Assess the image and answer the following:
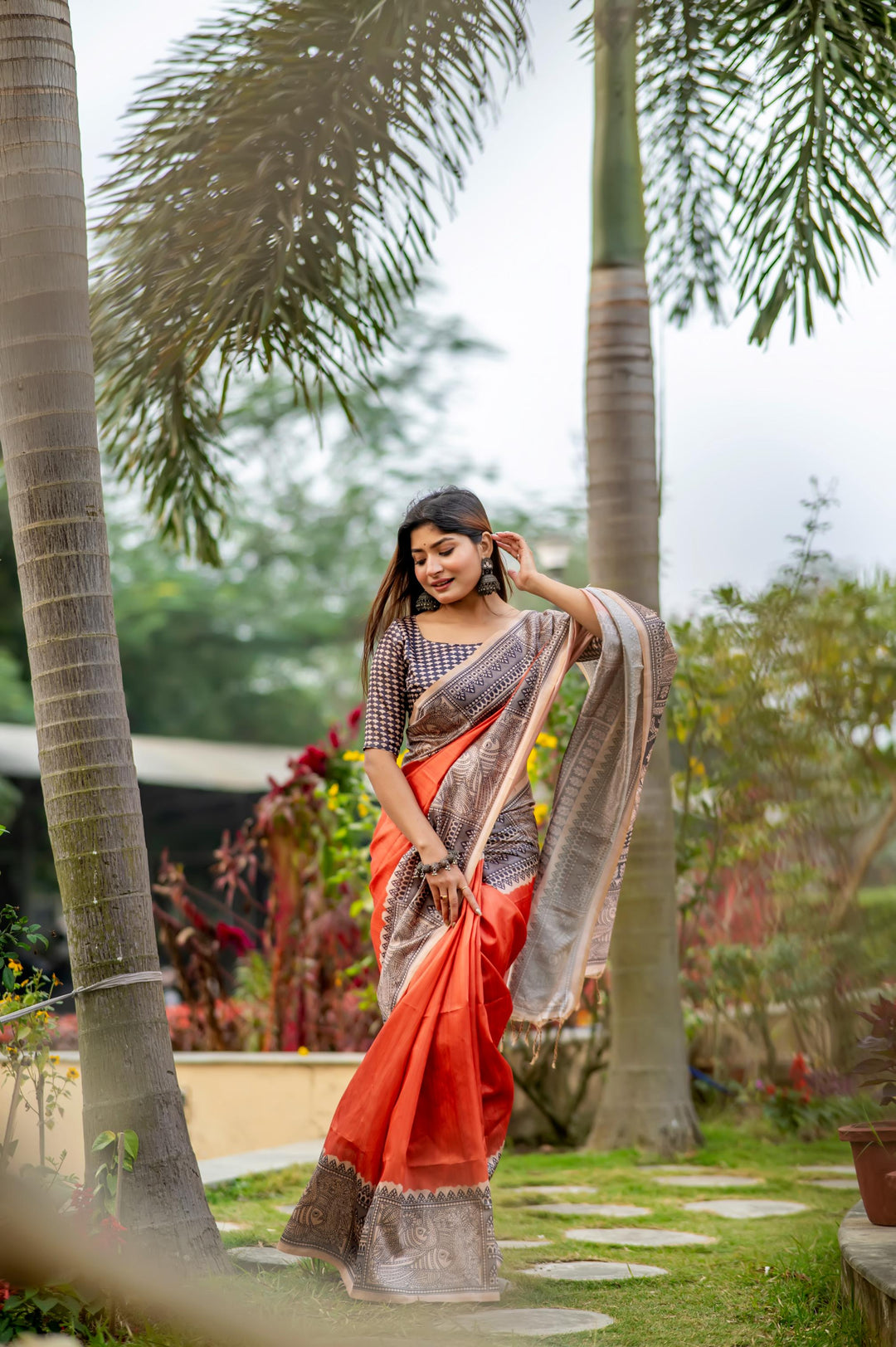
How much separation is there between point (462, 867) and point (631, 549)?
2.23 metres

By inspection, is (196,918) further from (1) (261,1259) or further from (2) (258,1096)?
(1) (261,1259)

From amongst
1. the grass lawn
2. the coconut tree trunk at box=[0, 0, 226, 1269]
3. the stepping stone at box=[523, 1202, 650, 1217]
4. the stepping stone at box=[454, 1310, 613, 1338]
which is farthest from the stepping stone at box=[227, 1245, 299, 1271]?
the stepping stone at box=[523, 1202, 650, 1217]

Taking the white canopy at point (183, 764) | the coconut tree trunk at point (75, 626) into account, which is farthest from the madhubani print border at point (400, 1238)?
the white canopy at point (183, 764)

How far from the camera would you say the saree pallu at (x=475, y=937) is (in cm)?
265

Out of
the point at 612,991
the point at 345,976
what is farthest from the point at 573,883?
the point at 345,976

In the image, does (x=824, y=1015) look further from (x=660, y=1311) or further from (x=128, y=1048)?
(x=128, y=1048)

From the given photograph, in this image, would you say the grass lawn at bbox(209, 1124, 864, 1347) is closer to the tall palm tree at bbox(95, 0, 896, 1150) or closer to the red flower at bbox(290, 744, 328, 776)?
the tall palm tree at bbox(95, 0, 896, 1150)

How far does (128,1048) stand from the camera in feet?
8.03

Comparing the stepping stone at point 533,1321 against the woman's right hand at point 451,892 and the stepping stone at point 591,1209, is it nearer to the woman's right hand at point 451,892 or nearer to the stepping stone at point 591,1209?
the woman's right hand at point 451,892

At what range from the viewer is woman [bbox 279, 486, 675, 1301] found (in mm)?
2666

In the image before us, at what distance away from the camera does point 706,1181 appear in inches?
168

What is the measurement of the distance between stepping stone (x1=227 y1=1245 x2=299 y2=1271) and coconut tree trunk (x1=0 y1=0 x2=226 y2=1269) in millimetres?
347

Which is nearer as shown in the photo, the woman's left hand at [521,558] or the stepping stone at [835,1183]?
the woman's left hand at [521,558]

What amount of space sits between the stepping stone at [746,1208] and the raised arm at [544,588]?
1.81 meters
